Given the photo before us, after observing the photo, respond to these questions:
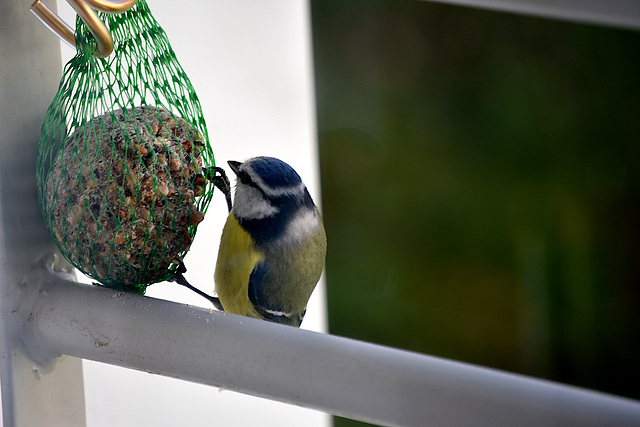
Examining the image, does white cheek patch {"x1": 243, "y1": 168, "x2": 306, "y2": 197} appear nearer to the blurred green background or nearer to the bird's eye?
the bird's eye

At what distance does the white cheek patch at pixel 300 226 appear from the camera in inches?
26.7

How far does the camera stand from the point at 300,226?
0.68 metres

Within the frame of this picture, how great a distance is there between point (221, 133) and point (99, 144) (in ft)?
1.09

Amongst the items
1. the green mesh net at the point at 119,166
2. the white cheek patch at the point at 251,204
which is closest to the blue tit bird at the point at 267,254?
the white cheek patch at the point at 251,204

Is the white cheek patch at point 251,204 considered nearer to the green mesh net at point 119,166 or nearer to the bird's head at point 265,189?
the bird's head at point 265,189

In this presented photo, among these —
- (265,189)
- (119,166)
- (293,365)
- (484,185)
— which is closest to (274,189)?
(265,189)

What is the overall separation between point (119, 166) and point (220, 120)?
323 millimetres

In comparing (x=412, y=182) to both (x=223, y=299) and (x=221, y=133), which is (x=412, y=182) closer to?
(x=221, y=133)

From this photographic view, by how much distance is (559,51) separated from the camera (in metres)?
0.76

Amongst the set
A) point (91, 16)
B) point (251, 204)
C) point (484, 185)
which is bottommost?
point (484, 185)

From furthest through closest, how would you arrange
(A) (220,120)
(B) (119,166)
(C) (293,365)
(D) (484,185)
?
(D) (484,185)
(A) (220,120)
(B) (119,166)
(C) (293,365)

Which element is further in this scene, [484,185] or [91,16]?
[484,185]

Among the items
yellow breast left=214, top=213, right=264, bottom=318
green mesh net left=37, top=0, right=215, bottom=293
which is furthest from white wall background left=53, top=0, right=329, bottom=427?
green mesh net left=37, top=0, right=215, bottom=293

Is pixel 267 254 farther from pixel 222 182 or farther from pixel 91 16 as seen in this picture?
pixel 91 16
